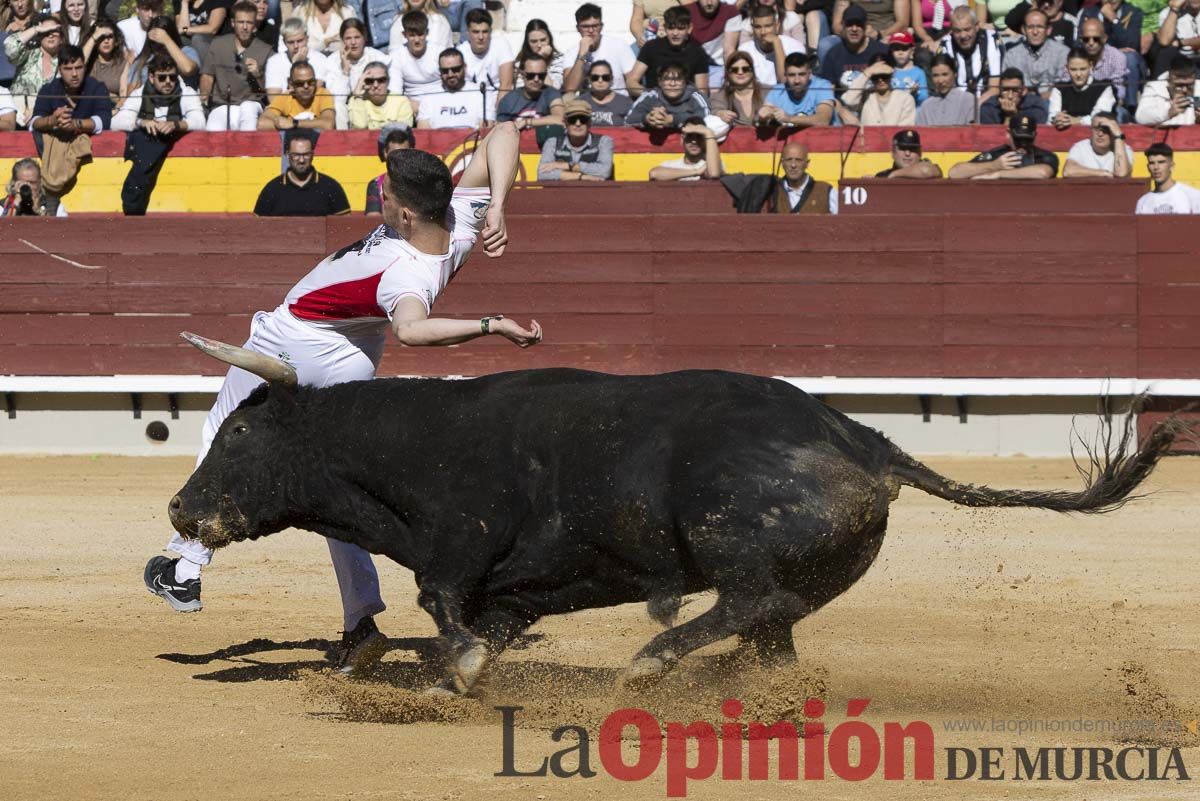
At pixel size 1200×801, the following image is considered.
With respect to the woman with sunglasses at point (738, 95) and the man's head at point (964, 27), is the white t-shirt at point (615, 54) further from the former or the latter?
the man's head at point (964, 27)

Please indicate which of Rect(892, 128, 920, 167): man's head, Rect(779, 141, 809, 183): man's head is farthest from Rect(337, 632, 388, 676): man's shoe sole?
Rect(892, 128, 920, 167): man's head

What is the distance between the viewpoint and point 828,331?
410 inches

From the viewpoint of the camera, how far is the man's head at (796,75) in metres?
11.0

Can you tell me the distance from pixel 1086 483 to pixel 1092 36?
7400 mm

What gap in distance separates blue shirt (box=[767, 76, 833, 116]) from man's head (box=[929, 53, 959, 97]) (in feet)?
2.18

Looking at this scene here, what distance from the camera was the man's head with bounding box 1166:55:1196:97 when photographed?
10852mm

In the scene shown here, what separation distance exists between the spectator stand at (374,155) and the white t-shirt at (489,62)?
1.93 ft

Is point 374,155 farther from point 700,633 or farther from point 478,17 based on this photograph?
point 700,633

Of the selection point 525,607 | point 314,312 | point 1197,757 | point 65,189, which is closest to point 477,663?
point 525,607

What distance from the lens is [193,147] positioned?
38.5 feet

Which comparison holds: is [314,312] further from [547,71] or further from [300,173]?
[547,71]

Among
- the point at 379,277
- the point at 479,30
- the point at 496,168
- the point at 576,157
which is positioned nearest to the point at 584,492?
the point at 379,277

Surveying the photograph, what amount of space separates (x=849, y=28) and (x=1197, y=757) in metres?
8.18

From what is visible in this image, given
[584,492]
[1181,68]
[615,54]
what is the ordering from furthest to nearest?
[615,54] → [1181,68] → [584,492]
